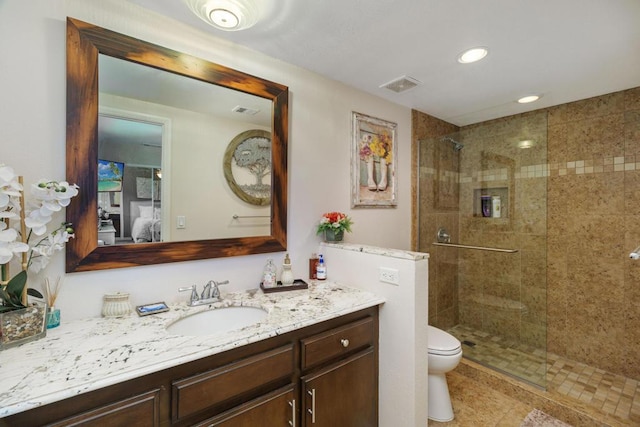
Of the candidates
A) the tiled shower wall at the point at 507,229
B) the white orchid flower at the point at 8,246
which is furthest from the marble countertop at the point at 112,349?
the tiled shower wall at the point at 507,229

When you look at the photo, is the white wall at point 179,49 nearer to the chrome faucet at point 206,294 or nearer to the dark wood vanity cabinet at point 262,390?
the chrome faucet at point 206,294

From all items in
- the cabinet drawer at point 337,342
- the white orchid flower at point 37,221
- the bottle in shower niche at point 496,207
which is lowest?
the cabinet drawer at point 337,342

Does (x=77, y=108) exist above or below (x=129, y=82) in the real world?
below

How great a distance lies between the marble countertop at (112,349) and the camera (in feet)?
2.63

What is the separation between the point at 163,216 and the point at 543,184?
3.00 metres

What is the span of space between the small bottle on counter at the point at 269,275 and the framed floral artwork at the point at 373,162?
0.85 metres

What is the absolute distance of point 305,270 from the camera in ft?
6.56

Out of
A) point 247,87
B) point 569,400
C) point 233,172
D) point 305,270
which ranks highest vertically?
point 247,87

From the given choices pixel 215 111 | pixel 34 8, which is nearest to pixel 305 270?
pixel 215 111

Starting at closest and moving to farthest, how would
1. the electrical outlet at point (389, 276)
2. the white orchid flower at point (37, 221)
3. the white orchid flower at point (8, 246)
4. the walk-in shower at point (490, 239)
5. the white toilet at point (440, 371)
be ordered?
1. the white orchid flower at point (8, 246)
2. the white orchid flower at point (37, 221)
3. the electrical outlet at point (389, 276)
4. the white toilet at point (440, 371)
5. the walk-in shower at point (490, 239)

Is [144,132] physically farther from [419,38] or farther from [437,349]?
[437,349]

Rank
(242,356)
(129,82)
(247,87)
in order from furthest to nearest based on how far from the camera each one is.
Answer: (247,87) → (129,82) → (242,356)

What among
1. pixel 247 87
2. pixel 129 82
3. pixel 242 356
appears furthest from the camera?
pixel 247 87

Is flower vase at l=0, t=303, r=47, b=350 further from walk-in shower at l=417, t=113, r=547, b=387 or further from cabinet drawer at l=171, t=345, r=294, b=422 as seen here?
walk-in shower at l=417, t=113, r=547, b=387
